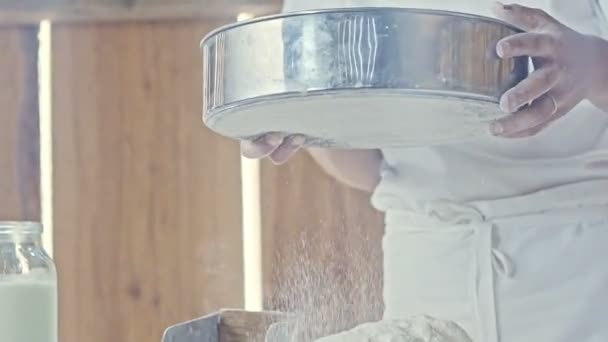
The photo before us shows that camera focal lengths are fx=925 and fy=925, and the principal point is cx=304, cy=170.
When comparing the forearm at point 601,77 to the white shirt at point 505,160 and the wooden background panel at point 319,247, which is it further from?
the wooden background panel at point 319,247

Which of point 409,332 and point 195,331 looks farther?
point 195,331

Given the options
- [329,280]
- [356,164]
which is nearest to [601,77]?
[356,164]

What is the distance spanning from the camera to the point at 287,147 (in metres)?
0.65

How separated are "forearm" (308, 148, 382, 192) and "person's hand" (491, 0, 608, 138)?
12.1 inches

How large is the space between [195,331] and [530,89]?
0.39 metres

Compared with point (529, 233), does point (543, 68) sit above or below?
→ above

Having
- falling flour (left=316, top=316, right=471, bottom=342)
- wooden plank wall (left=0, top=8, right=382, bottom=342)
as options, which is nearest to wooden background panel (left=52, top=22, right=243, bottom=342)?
wooden plank wall (left=0, top=8, right=382, bottom=342)

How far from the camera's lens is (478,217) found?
761 mm

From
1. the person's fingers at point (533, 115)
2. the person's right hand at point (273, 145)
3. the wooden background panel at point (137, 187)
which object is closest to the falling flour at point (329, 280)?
the wooden background panel at point (137, 187)

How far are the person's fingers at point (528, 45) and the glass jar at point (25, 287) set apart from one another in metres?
0.32

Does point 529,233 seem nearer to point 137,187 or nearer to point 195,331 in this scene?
point 195,331

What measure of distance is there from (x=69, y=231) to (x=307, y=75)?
2.84 ft

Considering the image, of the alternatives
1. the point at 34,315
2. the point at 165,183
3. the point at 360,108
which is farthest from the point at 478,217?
the point at 165,183

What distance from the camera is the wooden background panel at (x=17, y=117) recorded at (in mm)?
1229
